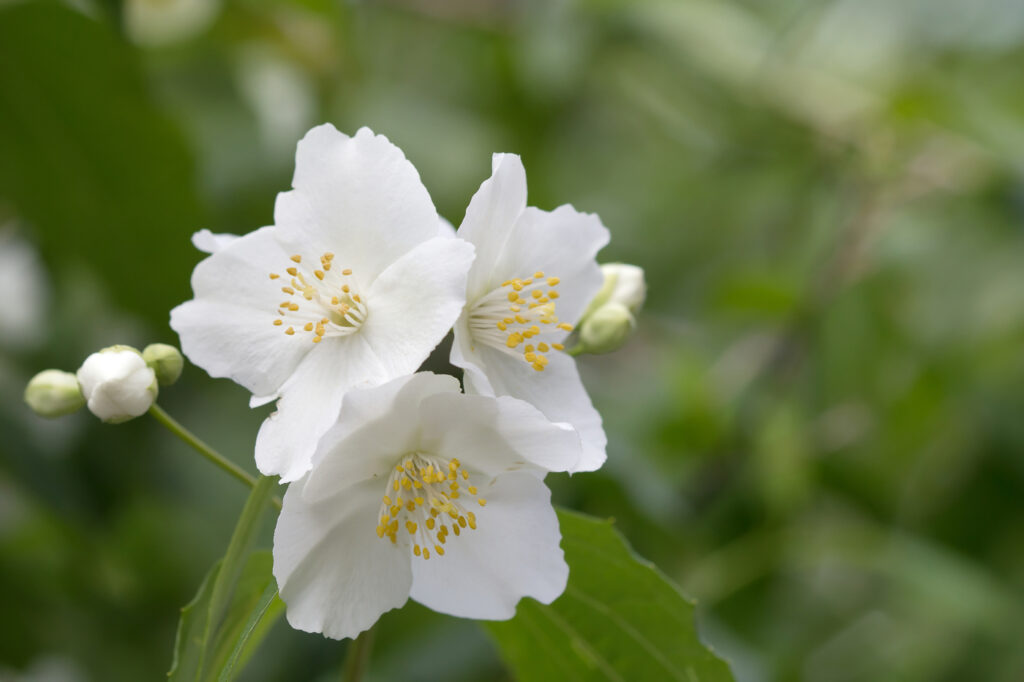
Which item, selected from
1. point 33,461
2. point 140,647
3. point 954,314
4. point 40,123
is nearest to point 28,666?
point 140,647

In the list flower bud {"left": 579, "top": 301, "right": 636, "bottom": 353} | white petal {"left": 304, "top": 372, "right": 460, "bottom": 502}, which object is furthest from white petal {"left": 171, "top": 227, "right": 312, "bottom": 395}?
flower bud {"left": 579, "top": 301, "right": 636, "bottom": 353}

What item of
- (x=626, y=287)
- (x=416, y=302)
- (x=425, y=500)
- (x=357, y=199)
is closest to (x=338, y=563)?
(x=425, y=500)

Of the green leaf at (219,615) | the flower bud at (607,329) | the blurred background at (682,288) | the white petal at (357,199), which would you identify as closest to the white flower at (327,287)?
the white petal at (357,199)

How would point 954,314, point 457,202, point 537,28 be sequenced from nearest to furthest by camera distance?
point 954,314, point 457,202, point 537,28

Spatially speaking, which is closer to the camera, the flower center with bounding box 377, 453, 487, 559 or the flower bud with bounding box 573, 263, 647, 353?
the flower center with bounding box 377, 453, 487, 559

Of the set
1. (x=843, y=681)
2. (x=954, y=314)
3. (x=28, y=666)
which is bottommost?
(x=28, y=666)

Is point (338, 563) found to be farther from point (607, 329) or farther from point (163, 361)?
point (607, 329)

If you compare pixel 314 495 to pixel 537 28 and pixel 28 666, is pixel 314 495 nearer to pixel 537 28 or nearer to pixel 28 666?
Result: pixel 28 666

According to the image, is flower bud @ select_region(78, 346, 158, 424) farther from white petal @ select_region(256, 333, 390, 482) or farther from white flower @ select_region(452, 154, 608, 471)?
white flower @ select_region(452, 154, 608, 471)
